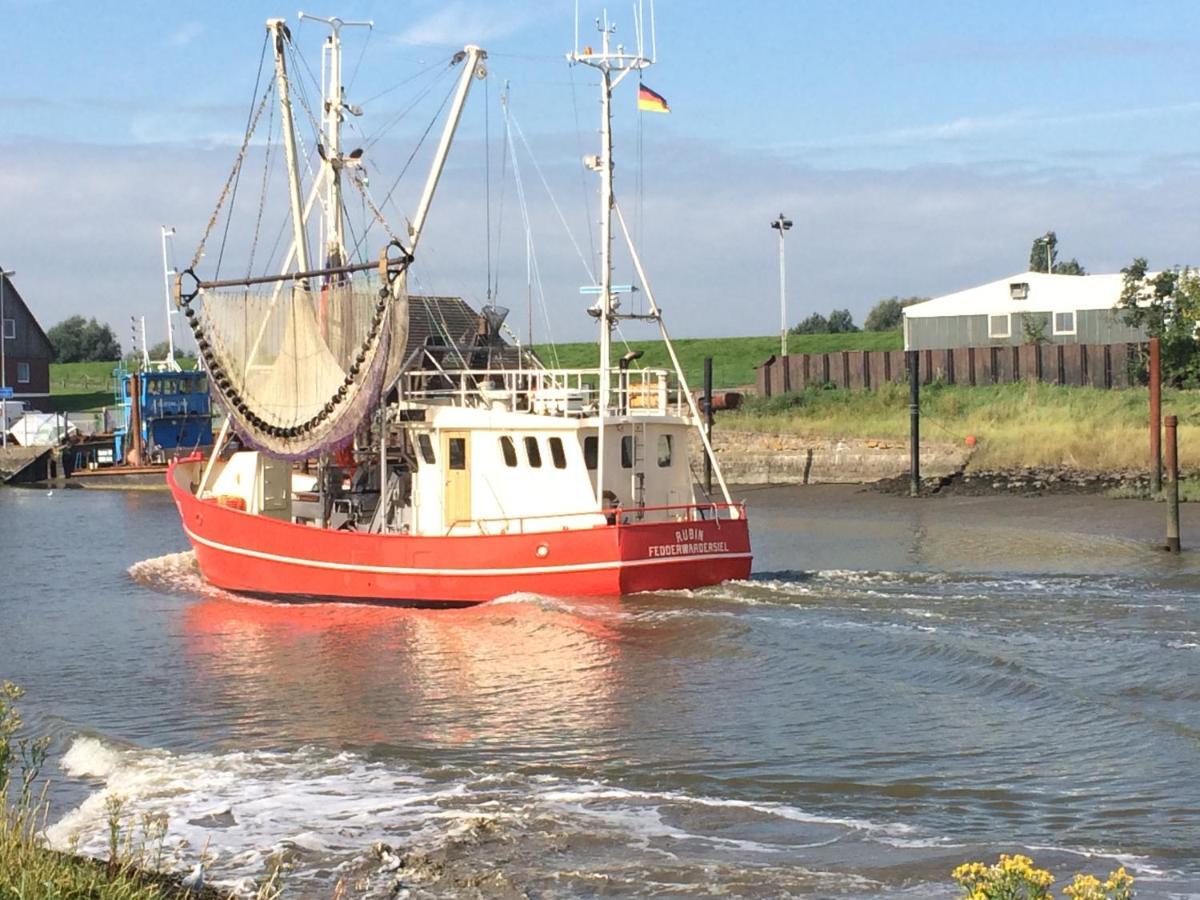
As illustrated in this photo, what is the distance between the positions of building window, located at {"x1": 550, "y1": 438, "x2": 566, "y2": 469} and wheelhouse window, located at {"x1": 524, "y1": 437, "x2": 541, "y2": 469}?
0.84 ft

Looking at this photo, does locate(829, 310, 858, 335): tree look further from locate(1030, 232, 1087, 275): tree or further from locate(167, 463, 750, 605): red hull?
locate(167, 463, 750, 605): red hull

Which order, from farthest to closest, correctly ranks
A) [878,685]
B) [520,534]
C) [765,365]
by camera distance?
[765,365], [520,534], [878,685]

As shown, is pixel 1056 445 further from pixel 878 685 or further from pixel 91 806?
pixel 91 806

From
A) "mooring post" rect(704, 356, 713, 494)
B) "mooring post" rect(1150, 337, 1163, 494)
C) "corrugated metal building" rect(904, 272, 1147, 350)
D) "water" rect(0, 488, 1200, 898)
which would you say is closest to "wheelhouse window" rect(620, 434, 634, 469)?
"water" rect(0, 488, 1200, 898)

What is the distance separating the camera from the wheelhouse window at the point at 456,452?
991 inches

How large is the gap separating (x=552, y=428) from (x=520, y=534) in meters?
1.92

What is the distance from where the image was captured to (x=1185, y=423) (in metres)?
41.8

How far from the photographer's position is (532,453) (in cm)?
2472

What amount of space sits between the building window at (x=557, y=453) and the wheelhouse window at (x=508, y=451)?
686 millimetres

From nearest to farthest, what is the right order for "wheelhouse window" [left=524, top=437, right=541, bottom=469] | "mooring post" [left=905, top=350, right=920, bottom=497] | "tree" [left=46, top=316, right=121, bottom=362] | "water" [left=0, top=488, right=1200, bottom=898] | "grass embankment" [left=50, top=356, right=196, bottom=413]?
1. "water" [left=0, top=488, right=1200, bottom=898]
2. "wheelhouse window" [left=524, top=437, right=541, bottom=469]
3. "mooring post" [left=905, top=350, right=920, bottom=497]
4. "grass embankment" [left=50, top=356, right=196, bottom=413]
5. "tree" [left=46, top=316, right=121, bottom=362]

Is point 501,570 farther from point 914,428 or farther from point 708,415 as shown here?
point 914,428

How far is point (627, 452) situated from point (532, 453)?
157cm

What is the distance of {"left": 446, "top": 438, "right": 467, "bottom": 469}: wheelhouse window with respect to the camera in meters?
25.2

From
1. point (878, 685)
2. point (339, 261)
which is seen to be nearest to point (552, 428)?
point (339, 261)
